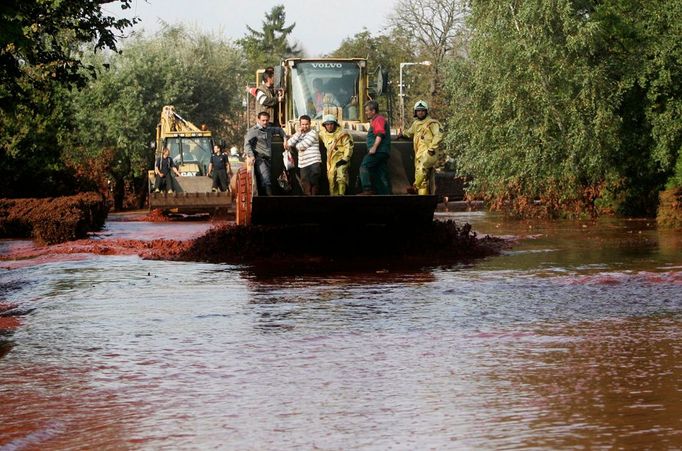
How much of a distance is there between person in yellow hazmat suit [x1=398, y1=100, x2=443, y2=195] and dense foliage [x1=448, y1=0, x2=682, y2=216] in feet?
37.2

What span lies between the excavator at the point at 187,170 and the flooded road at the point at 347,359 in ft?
67.8

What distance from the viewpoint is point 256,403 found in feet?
28.6

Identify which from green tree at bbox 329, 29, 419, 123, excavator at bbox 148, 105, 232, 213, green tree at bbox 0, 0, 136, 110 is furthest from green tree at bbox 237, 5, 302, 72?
green tree at bbox 0, 0, 136, 110

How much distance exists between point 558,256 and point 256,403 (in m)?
13.2

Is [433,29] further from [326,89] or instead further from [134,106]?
[326,89]

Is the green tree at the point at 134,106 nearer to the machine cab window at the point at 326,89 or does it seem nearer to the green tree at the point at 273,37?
the machine cab window at the point at 326,89

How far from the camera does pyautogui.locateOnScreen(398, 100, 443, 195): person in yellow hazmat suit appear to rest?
2130 cm

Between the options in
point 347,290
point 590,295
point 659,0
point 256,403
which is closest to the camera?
point 256,403

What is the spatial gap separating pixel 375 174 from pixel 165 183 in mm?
21715

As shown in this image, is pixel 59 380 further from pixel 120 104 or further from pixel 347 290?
pixel 120 104

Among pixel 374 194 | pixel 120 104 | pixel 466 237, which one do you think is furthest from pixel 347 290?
pixel 120 104

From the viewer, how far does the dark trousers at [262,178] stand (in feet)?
69.5

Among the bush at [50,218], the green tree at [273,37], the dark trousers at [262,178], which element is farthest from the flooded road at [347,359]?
the green tree at [273,37]

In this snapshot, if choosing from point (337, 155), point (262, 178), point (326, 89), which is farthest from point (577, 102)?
point (262, 178)
